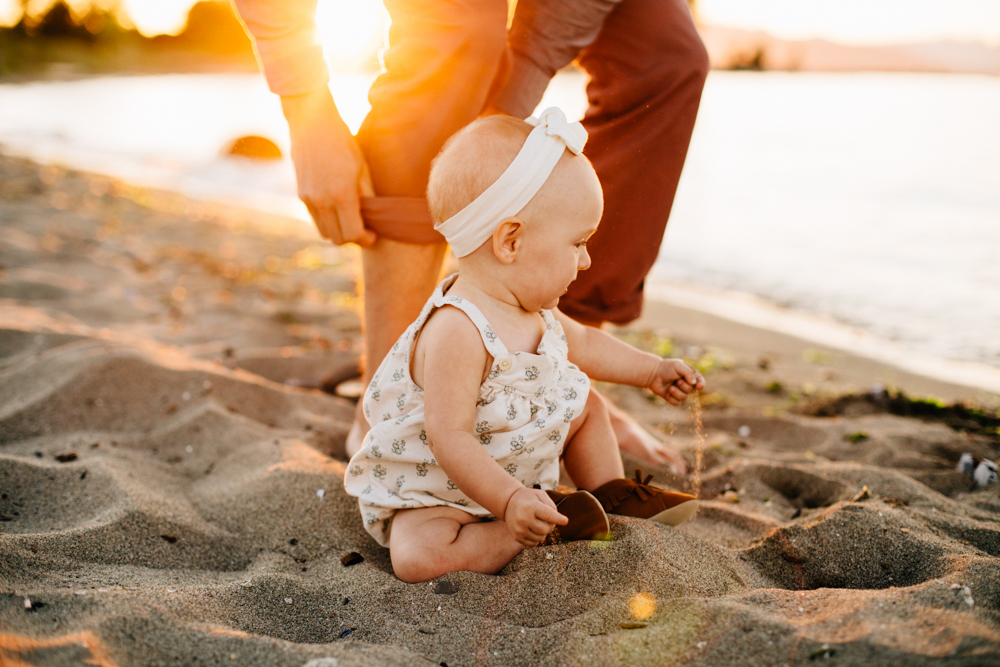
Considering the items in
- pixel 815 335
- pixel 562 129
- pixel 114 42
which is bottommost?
pixel 815 335

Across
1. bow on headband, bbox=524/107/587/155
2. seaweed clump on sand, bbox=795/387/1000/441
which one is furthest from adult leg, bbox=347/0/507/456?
seaweed clump on sand, bbox=795/387/1000/441

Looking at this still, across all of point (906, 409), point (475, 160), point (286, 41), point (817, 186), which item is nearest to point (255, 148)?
point (817, 186)

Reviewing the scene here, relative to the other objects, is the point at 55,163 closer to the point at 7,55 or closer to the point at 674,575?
the point at 674,575

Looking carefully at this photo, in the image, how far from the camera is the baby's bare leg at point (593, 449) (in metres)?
1.96

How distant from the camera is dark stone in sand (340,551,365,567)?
1.72 metres

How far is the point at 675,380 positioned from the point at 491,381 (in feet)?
1.86

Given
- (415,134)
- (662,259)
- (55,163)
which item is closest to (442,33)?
(415,134)

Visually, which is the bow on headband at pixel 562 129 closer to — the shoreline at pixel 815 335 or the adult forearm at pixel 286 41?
the adult forearm at pixel 286 41

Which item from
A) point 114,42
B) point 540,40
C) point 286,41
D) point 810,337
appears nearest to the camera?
point 286,41

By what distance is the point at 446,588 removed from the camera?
1.55m

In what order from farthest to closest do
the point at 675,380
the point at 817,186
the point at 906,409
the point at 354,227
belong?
the point at 817,186 < the point at 906,409 < the point at 354,227 < the point at 675,380

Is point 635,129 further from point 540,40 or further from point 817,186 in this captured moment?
point 817,186

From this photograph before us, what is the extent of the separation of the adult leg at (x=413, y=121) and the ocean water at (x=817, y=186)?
14.8 inches

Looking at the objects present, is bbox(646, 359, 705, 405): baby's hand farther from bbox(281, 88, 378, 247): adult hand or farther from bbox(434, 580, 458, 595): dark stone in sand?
bbox(281, 88, 378, 247): adult hand
